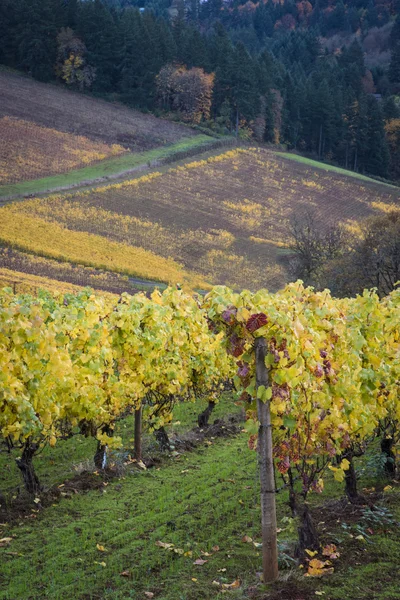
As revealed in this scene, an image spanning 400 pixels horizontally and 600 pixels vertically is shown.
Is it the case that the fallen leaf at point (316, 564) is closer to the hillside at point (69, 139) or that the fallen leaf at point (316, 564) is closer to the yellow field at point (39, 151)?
the hillside at point (69, 139)

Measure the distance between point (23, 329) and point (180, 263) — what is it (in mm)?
40601

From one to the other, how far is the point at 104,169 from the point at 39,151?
20.9 feet

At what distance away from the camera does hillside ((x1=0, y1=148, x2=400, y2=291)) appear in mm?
47250

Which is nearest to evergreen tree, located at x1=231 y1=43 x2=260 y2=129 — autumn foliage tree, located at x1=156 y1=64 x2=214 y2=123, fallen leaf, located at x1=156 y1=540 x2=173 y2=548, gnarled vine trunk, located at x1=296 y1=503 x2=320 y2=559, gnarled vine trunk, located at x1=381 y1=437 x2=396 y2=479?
autumn foliage tree, located at x1=156 y1=64 x2=214 y2=123

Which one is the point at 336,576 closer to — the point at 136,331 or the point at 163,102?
the point at 136,331

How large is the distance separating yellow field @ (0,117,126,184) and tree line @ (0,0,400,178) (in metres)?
16.7

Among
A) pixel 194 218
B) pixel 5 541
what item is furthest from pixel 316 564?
pixel 194 218

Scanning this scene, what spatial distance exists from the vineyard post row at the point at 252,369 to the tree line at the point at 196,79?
255 ft

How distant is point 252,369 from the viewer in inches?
341

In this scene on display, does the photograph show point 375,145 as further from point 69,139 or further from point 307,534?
point 307,534

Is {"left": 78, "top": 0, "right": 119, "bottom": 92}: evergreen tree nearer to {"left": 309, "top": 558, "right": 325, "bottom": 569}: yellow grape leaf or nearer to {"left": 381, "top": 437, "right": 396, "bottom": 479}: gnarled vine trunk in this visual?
{"left": 381, "top": 437, "right": 396, "bottom": 479}: gnarled vine trunk

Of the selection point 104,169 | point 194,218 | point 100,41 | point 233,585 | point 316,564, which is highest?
point 100,41

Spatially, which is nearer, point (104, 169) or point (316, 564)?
point (316, 564)

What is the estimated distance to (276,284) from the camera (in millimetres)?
49969
